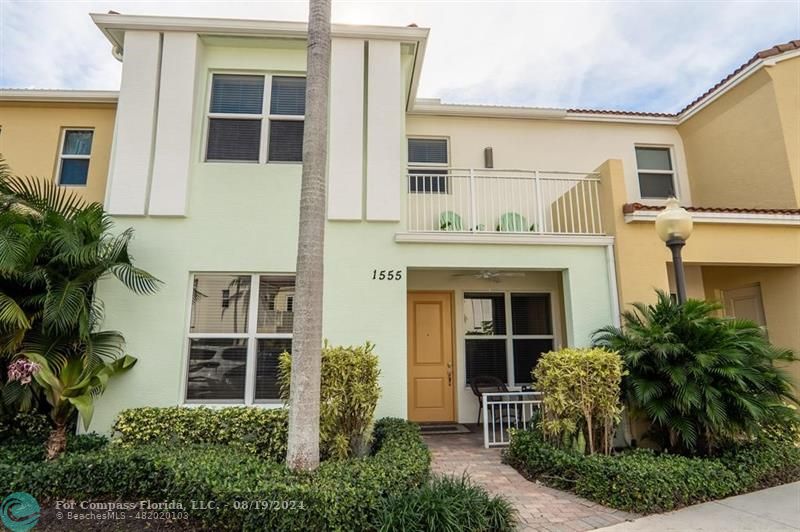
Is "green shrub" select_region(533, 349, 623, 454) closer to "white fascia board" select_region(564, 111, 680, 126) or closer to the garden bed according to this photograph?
the garden bed

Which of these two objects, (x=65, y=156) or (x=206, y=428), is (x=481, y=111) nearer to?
(x=206, y=428)

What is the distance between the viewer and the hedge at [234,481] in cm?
394

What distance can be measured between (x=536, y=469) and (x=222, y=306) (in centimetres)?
559

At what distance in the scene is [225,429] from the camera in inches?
239

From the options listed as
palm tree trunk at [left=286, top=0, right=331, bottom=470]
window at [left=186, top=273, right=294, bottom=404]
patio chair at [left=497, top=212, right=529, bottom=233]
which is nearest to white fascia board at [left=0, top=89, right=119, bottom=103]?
window at [left=186, top=273, right=294, bottom=404]

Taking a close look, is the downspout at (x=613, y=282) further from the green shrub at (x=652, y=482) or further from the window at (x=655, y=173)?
the window at (x=655, y=173)

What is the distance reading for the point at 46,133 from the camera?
921cm

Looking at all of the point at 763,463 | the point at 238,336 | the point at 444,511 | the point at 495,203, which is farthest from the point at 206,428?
the point at 763,463

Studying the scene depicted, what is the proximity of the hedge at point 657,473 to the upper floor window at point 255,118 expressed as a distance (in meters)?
6.41

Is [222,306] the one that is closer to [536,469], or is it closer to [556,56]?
[536,469]

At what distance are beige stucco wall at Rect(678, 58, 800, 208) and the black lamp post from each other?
428 cm

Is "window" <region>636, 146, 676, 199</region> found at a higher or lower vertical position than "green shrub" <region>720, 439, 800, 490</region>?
higher

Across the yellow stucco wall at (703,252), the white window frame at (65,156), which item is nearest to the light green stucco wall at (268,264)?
the yellow stucco wall at (703,252)

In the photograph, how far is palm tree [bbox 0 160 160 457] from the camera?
18.7 feet
